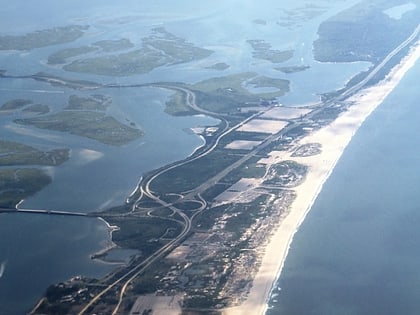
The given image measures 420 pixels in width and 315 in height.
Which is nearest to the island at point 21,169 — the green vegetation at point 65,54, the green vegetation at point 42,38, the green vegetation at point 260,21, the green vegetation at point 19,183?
the green vegetation at point 19,183

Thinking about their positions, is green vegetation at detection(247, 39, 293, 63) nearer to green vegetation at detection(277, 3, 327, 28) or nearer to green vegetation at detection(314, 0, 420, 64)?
green vegetation at detection(314, 0, 420, 64)

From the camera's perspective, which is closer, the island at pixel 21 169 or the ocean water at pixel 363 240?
the ocean water at pixel 363 240

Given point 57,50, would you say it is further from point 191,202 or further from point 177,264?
point 177,264

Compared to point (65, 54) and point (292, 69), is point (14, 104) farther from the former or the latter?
point (292, 69)

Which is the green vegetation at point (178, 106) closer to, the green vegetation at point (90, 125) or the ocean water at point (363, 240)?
the green vegetation at point (90, 125)

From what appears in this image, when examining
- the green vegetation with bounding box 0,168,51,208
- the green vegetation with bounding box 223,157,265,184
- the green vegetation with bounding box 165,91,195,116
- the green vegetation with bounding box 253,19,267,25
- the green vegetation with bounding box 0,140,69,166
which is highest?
the green vegetation with bounding box 0,168,51,208

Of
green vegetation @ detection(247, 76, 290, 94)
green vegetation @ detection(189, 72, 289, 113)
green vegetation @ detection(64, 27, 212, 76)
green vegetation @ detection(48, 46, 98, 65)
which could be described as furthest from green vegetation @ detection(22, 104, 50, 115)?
green vegetation @ detection(247, 76, 290, 94)
